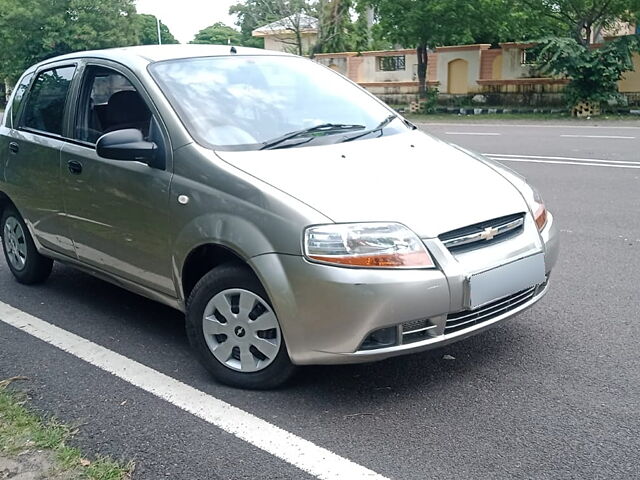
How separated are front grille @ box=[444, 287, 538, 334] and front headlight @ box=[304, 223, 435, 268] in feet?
1.06

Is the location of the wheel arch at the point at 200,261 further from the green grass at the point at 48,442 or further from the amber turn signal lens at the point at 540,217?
the amber turn signal lens at the point at 540,217

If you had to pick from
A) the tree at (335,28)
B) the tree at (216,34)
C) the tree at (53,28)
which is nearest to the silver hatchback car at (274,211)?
→ the tree at (335,28)

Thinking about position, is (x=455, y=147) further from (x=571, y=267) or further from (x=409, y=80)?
(x=409, y=80)

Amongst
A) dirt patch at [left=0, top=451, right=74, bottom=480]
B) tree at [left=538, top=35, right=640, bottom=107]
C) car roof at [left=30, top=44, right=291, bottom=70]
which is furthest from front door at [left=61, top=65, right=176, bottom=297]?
tree at [left=538, top=35, right=640, bottom=107]

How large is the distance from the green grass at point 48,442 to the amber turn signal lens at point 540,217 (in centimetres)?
232

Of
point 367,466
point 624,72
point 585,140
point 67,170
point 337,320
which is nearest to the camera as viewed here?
point 367,466

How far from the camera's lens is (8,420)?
133 inches

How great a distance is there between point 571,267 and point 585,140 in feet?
33.6

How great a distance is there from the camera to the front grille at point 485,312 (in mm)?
3408

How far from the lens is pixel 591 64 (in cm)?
2164

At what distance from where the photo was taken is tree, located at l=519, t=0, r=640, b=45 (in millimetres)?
22250

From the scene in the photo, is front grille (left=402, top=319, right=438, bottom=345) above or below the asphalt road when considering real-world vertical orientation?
above

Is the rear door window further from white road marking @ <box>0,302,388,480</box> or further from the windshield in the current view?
white road marking @ <box>0,302,388,480</box>

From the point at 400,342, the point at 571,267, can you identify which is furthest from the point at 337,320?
the point at 571,267
